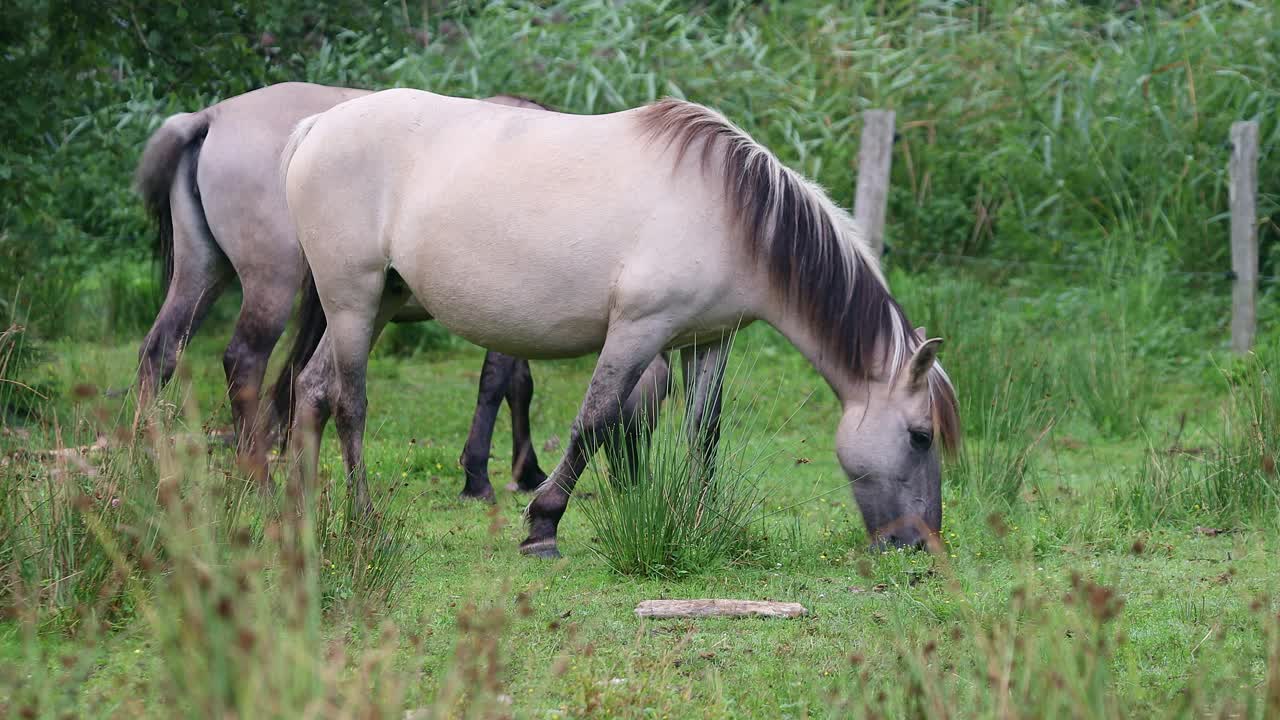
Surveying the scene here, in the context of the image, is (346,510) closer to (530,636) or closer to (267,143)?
(530,636)

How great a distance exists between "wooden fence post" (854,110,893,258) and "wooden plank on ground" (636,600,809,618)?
5.27 meters

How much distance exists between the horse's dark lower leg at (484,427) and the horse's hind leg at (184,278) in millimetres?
1444

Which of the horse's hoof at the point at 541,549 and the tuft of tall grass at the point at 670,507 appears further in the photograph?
the horse's hoof at the point at 541,549

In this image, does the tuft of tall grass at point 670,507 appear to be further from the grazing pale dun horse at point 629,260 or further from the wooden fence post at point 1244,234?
the wooden fence post at point 1244,234

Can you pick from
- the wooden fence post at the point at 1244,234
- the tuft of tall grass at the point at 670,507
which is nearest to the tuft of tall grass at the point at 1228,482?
the tuft of tall grass at the point at 670,507

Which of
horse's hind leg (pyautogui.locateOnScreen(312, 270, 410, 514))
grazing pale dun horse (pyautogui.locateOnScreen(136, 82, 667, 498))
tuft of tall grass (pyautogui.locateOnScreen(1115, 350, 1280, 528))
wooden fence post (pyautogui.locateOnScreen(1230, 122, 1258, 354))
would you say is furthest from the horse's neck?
wooden fence post (pyautogui.locateOnScreen(1230, 122, 1258, 354))

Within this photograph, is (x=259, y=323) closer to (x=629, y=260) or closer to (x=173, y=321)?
(x=173, y=321)

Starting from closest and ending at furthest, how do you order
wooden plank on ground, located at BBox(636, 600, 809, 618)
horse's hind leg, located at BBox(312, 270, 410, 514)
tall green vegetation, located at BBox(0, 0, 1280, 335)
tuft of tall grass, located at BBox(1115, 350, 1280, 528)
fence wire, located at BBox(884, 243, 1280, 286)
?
wooden plank on ground, located at BBox(636, 600, 809, 618)
horse's hind leg, located at BBox(312, 270, 410, 514)
tuft of tall grass, located at BBox(1115, 350, 1280, 528)
fence wire, located at BBox(884, 243, 1280, 286)
tall green vegetation, located at BBox(0, 0, 1280, 335)

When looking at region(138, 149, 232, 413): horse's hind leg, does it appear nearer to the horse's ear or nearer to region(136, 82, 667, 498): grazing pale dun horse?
region(136, 82, 667, 498): grazing pale dun horse

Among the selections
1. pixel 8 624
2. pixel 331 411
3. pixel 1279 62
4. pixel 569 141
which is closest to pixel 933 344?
pixel 569 141

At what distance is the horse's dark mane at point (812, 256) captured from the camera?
4.78 m

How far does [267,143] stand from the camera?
6371 mm

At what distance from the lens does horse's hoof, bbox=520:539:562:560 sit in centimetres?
489

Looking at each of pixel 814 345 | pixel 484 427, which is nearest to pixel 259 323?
pixel 484 427
